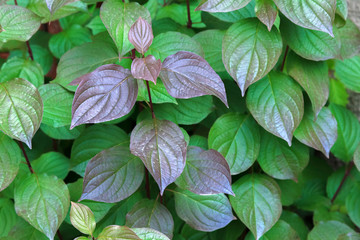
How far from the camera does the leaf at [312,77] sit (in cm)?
114

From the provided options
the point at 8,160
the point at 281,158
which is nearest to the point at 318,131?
the point at 281,158

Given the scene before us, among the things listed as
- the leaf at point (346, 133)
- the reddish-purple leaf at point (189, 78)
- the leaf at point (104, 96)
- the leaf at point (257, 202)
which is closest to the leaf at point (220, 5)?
the reddish-purple leaf at point (189, 78)

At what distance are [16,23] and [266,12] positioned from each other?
2.03 ft

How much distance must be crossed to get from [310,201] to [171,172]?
0.76 meters

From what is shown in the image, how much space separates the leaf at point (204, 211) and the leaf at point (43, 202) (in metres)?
0.30

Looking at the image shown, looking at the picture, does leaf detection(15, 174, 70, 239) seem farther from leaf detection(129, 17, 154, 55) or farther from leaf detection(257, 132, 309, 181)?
leaf detection(257, 132, 309, 181)

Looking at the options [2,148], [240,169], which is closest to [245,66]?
[240,169]

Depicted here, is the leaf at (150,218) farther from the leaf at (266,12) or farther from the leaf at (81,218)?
the leaf at (266,12)

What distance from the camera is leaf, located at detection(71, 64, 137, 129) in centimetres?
86

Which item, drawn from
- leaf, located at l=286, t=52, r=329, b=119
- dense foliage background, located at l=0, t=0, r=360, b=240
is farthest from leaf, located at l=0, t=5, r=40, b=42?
leaf, located at l=286, t=52, r=329, b=119

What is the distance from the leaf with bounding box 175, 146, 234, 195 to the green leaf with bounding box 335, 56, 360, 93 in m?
0.58

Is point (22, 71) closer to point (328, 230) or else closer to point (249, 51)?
point (249, 51)

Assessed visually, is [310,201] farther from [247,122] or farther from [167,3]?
[167,3]

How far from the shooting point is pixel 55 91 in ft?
3.77
